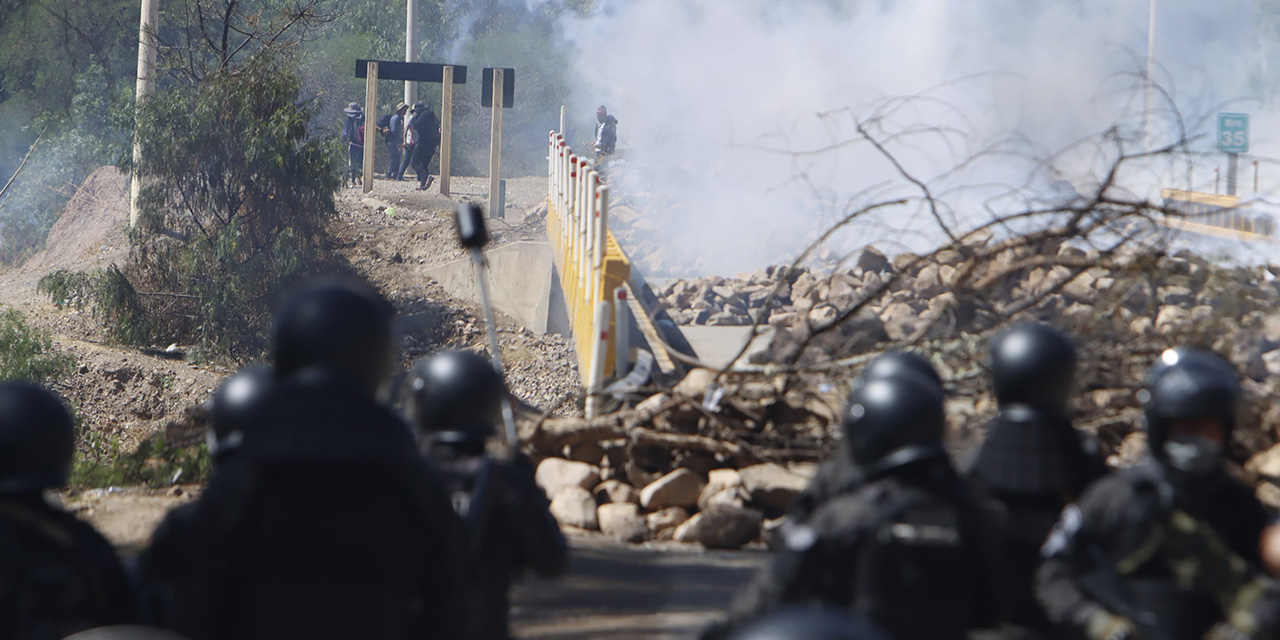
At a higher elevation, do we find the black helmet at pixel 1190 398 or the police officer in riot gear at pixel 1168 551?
the black helmet at pixel 1190 398

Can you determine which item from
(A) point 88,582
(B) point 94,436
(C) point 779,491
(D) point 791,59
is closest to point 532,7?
(D) point 791,59

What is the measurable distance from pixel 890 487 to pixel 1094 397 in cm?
382

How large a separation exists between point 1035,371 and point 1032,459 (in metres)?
0.26

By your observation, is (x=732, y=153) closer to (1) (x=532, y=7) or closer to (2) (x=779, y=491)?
(2) (x=779, y=491)

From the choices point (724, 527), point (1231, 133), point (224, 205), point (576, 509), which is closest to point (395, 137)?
point (224, 205)

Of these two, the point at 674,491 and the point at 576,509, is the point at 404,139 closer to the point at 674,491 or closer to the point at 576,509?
the point at 576,509

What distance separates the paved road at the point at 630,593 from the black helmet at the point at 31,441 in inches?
90.6

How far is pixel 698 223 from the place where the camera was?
59.5 feet

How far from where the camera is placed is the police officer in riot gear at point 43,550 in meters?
2.14

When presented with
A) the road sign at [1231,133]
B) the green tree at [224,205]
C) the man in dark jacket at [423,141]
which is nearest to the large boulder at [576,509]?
the green tree at [224,205]

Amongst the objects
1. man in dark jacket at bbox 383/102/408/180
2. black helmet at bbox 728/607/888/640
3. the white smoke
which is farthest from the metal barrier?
man in dark jacket at bbox 383/102/408/180

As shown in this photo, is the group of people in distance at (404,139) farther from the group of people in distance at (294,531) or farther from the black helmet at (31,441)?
the group of people in distance at (294,531)

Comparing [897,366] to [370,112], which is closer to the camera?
[897,366]

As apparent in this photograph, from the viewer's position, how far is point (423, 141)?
20.4 metres
